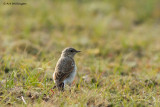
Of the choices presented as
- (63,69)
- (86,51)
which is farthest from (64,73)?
(86,51)

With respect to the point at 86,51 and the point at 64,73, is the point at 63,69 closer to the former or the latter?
the point at 64,73

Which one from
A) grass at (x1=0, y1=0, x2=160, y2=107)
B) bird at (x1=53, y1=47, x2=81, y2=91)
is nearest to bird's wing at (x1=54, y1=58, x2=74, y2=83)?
bird at (x1=53, y1=47, x2=81, y2=91)

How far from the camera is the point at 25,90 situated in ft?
19.9

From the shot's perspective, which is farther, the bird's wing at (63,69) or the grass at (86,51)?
the bird's wing at (63,69)

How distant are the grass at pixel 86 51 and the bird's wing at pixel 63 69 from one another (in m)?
0.24

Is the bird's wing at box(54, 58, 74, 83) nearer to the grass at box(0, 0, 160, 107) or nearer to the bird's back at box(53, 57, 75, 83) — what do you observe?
the bird's back at box(53, 57, 75, 83)

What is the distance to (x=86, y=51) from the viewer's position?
10000 mm

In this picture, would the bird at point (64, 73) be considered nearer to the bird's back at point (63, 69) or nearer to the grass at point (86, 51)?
the bird's back at point (63, 69)

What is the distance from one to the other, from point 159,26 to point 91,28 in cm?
322

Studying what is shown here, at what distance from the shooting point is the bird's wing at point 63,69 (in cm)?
659

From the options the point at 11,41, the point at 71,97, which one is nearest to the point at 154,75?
the point at 71,97

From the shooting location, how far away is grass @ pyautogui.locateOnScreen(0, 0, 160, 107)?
5984 mm

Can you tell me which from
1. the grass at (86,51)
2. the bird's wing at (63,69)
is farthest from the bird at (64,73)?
the grass at (86,51)

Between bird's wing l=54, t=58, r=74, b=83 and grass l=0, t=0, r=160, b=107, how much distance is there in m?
0.24
